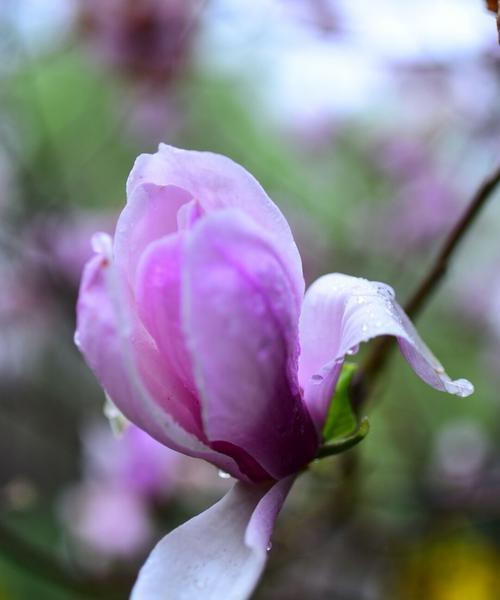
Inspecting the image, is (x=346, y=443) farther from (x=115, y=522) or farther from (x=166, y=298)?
(x=115, y=522)

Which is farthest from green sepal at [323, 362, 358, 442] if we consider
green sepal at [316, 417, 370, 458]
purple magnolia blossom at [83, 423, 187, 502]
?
purple magnolia blossom at [83, 423, 187, 502]

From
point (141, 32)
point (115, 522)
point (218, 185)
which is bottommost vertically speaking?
point (115, 522)

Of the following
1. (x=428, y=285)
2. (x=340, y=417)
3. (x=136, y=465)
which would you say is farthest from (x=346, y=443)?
(x=136, y=465)

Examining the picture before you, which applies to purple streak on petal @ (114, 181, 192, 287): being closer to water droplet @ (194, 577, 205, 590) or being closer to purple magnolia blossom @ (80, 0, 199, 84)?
water droplet @ (194, 577, 205, 590)

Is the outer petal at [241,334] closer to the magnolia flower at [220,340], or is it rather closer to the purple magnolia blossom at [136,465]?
the magnolia flower at [220,340]

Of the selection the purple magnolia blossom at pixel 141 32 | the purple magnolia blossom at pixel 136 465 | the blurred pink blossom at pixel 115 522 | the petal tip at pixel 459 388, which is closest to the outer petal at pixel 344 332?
the petal tip at pixel 459 388

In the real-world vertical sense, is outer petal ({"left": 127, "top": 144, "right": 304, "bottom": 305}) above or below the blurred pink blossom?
above
